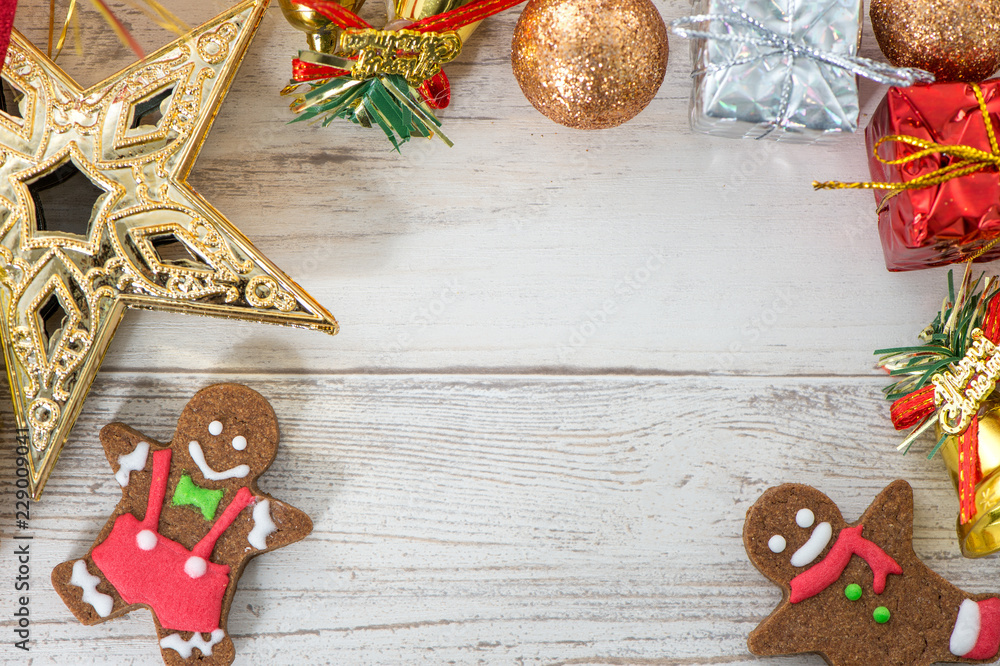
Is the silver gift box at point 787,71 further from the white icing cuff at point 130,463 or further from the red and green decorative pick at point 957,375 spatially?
the white icing cuff at point 130,463

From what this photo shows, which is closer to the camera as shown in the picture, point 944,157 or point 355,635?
point 944,157

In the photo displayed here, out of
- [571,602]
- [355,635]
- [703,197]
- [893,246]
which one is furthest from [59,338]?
[893,246]

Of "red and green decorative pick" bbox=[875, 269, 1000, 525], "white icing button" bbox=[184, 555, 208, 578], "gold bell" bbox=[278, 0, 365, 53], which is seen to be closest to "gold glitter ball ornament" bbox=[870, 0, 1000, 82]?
"red and green decorative pick" bbox=[875, 269, 1000, 525]

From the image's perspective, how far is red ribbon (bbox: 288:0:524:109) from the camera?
0.76 meters

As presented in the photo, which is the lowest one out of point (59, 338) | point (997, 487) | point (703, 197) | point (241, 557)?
point (241, 557)

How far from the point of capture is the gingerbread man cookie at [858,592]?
2.80ft

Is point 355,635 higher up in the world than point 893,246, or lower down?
lower down

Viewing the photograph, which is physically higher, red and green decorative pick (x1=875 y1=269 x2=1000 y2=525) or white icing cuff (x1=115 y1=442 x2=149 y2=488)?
red and green decorative pick (x1=875 y1=269 x2=1000 y2=525)

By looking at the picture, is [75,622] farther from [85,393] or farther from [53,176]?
[53,176]

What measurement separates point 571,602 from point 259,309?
0.55m

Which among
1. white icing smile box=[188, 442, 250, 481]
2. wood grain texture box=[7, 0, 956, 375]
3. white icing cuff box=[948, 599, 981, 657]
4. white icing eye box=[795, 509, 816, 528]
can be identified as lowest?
white icing cuff box=[948, 599, 981, 657]

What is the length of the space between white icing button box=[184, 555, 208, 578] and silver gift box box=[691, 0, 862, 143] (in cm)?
83

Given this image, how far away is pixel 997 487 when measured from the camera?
2.62ft

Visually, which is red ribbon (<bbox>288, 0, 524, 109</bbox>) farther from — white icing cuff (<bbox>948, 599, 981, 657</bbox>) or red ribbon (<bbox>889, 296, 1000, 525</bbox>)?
white icing cuff (<bbox>948, 599, 981, 657</bbox>)
